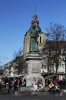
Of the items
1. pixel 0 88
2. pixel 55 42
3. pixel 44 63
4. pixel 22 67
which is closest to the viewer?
pixel 0 88

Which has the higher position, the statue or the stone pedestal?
the statue

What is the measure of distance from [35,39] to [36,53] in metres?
1.71

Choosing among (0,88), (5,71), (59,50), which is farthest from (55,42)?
(5,71)

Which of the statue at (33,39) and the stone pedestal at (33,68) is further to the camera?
the statue at (33,39)

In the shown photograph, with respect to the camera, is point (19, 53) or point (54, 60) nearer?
point (54, 60)

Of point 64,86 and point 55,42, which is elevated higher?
point 55,42

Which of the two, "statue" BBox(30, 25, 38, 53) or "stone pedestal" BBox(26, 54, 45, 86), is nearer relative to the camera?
"stone pedestal" BBox(26, 54, 45, 86)

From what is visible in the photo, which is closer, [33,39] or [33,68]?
[33,68]

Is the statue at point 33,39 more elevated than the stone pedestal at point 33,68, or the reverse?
the statue at point 33,39

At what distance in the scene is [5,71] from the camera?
156 m

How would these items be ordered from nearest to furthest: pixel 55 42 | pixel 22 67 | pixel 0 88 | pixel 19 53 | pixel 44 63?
pixel 0 88 < pixel 55 42 < pixel 44 63 < pixel 22 67 < pixel 19 53

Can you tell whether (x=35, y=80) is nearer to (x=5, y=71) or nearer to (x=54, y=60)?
(x=54, y=60)

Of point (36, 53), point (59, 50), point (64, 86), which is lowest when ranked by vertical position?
point (64, 86)

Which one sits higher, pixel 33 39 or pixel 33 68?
pixel 33 39
